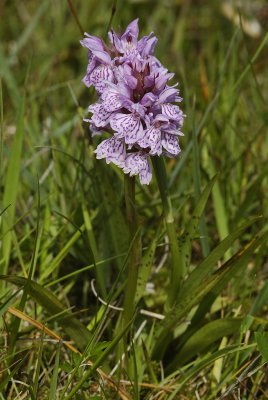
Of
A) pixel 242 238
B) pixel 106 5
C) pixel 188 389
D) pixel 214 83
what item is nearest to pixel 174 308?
pixel 188 389

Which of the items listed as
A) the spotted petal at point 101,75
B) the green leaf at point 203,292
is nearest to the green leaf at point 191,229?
the green leaf at point 203,292

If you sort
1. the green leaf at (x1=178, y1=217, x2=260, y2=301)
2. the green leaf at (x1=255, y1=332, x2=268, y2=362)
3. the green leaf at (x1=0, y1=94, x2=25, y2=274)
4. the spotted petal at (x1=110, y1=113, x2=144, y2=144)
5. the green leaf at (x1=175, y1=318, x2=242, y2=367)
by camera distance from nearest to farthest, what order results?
the spotted petal at (x1=110, y1=113, x2=144, y2=144) < the green leaf at (x1=255, y1=332, x2=268, y2=362) < the green leaf at (x1=178, y1=217, x2=260, y2=301) < the green leaf at (x1=175, y1=318, x2=242, y2=367) < the green leaf at (x1=0, y1=94, x2=25, y2=274)

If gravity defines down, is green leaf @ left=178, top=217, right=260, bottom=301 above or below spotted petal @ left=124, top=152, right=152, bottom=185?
below

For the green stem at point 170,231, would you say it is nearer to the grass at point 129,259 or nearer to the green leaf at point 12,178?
the grass at point 129,259

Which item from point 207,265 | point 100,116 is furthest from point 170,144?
point 207,265

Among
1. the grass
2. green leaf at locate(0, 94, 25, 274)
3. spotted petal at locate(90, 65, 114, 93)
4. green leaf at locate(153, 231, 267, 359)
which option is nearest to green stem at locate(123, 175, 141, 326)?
the grass

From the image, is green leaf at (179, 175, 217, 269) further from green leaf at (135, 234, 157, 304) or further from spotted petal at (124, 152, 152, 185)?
spotted petal at (124, 152, 152, 185)
